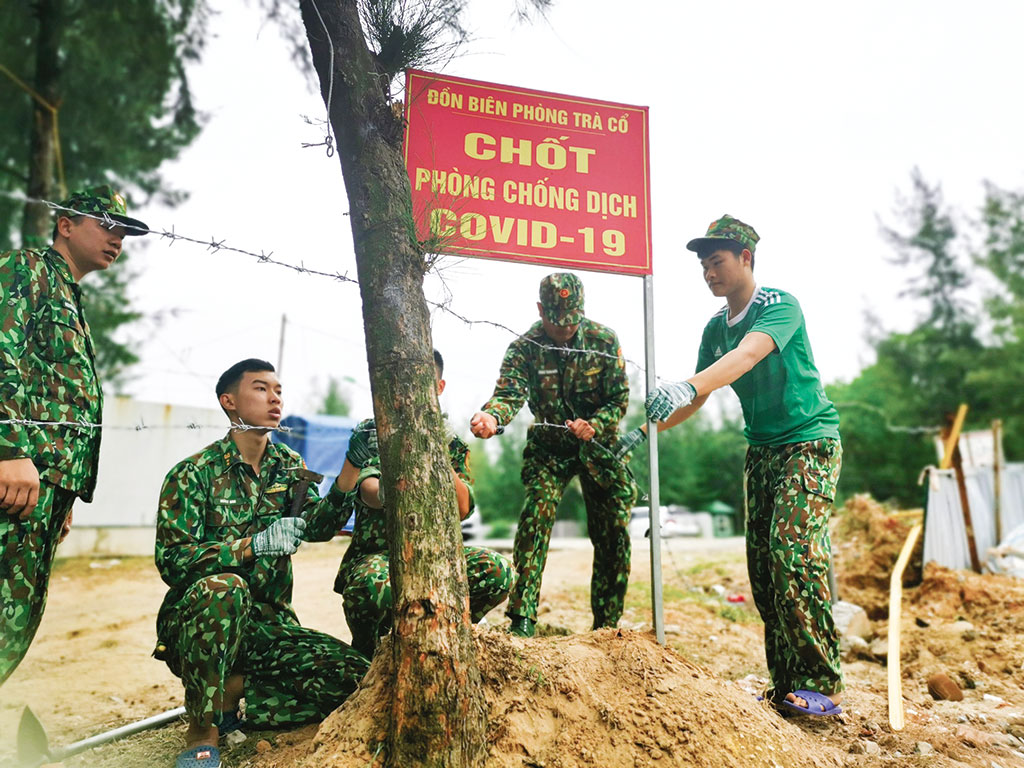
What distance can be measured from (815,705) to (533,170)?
255cm

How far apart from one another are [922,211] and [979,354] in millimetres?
6193

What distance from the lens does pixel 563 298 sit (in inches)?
152

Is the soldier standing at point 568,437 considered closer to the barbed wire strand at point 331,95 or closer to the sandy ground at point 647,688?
the sandy ground at point 647,688

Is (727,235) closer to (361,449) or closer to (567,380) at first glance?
(567,380)

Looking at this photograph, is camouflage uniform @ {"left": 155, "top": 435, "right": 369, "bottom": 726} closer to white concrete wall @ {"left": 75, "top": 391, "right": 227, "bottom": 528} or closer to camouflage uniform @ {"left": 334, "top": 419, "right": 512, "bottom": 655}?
camouflage uniform @ {"left": 334, "top": 419, "right": 512, "bottom": 655}

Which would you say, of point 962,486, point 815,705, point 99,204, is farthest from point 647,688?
point 962,486

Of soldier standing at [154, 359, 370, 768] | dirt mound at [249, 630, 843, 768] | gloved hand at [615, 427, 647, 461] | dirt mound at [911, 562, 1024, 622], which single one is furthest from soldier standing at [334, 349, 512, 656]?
dirt mound at [911, 562, 1024, 622]

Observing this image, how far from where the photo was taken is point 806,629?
292 centimetres

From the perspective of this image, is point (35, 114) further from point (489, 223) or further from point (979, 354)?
point (979, 354)

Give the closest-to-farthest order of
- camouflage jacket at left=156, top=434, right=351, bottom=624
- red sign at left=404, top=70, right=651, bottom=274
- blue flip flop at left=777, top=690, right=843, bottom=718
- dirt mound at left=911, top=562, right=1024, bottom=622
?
camouflage jacket at left=156, top=434, right=351, bottom=624, blue flip flop at left=777, top=690, right=843, bottom=718, red sign at left=404, top=70, right=651, bottom=274, dirt mound at left=911, top=562, right=1024, bottom=622

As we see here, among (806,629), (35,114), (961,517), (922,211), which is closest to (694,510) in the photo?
(922,211)

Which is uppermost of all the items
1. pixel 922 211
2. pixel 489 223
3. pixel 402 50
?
pixel 922 211

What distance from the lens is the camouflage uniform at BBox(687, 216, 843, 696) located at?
296cm

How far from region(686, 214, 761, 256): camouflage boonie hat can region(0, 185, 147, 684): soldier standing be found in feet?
7.68
